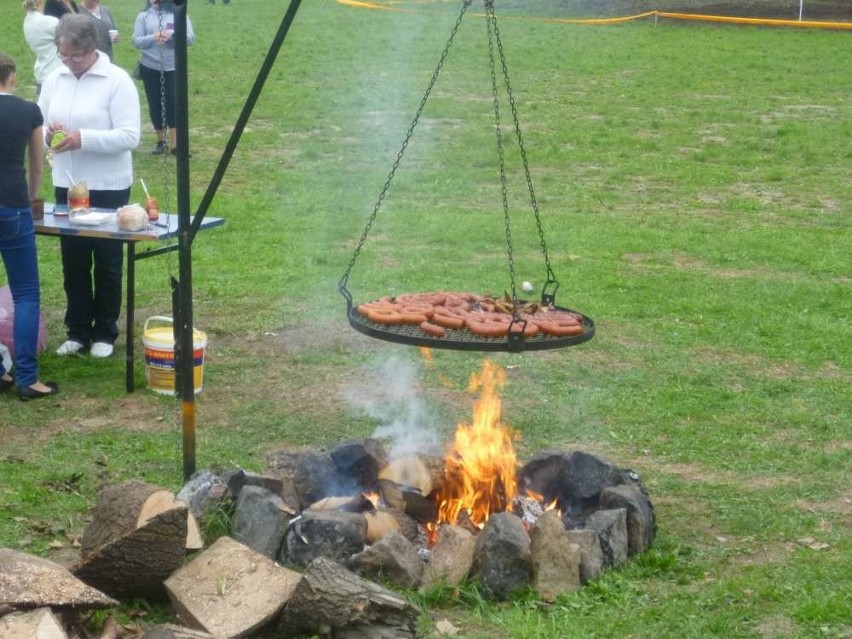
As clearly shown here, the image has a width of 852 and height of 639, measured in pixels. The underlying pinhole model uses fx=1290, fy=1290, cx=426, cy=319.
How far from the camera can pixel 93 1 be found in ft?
44.5

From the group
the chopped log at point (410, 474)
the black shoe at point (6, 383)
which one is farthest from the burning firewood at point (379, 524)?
the black shoe at point (6, 383)

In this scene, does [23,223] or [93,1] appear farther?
[93,1]

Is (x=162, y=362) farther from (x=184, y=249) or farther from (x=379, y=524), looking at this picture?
(x=379, y=524)

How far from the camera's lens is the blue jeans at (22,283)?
6.96 meters

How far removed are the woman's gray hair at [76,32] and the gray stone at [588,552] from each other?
4170 mm

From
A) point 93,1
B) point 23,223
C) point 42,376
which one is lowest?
point 42,376

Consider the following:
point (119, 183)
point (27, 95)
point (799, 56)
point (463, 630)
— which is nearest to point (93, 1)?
point (27, 95)

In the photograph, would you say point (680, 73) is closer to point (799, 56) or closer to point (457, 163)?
point (799, 56)

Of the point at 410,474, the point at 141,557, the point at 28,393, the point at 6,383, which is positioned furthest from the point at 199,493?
the point at 6,383

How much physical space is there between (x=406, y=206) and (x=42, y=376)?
5.38 meters

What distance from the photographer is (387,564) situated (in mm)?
4961

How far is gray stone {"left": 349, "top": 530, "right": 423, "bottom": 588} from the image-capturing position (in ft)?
16.3

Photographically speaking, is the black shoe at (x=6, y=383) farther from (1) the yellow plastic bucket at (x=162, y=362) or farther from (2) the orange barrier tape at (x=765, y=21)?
(2) the orange barrier tape at (x=765, y=21)

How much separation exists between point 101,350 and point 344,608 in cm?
412
